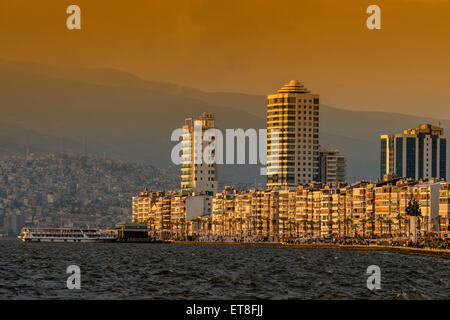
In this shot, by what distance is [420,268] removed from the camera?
15662 cm

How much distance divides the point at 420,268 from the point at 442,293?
46.8 m

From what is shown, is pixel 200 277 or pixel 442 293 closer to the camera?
pixel 442 293

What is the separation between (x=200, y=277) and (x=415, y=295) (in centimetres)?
3543

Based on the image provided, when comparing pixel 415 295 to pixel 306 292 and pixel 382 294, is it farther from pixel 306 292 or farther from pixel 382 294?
pixel 306 292

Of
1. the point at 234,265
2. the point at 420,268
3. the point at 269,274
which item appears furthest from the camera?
the point at 234,265

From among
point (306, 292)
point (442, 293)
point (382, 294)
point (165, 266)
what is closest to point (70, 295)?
point (306, 292)

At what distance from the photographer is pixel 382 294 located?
108 m
